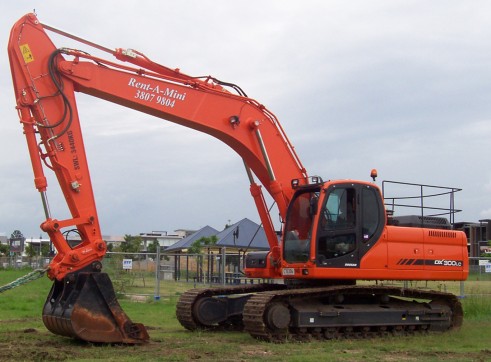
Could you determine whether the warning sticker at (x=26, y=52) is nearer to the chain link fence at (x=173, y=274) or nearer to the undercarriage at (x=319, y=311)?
the undercarriage at (x=319, y=311)

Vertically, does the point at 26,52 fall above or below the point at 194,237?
above

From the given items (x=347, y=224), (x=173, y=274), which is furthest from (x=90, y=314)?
(x=173, y=274)

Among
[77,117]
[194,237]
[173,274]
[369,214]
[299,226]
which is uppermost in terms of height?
[77,117]

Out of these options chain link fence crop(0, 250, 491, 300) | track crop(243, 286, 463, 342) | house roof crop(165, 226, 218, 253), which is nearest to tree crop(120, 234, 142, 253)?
house roof crop(165, 226, 218, 253)

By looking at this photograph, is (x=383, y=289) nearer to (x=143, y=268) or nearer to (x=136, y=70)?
(x=136, y=70)

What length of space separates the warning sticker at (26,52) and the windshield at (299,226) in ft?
17.6

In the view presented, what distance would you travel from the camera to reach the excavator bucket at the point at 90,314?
11.3 m

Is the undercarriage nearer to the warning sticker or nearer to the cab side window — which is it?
the cab side window

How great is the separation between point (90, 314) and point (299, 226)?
4.41m

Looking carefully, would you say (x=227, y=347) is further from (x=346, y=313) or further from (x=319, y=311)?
(x=346, y=313)

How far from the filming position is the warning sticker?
1200 centimetres

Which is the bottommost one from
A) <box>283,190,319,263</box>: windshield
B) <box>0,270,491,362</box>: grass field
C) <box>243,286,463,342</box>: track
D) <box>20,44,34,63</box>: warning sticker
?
<box>0,270,491,362</box>: grass field

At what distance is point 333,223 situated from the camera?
13.3 m

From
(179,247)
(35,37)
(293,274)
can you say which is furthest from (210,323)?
(179,247)
